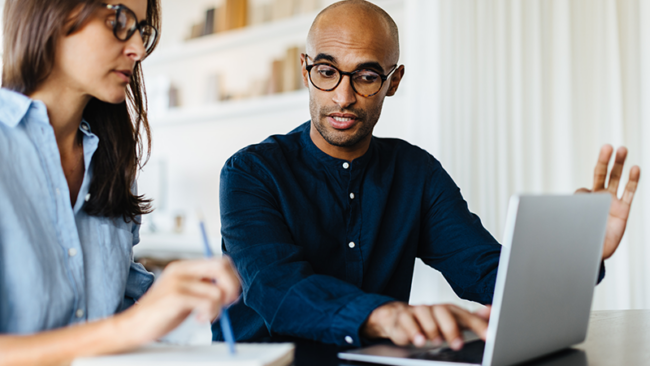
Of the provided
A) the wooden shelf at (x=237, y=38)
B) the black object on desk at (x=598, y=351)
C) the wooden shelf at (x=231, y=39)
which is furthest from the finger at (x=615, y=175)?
the wooden shelf at (x=231, y=39)

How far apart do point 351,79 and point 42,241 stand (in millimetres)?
881

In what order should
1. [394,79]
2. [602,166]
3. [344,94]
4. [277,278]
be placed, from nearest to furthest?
1. [277,278]
2. [602,166]
3. [344,94]
4. [394,79]

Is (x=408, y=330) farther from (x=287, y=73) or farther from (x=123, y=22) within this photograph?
(x=287, y=73)

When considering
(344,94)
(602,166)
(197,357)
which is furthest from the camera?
(344,94)

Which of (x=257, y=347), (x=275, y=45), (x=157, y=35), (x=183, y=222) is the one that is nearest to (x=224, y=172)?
(x=157, y=35)

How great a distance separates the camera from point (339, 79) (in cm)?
145

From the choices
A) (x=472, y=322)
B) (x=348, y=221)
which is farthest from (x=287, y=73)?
(x=472, y=322)

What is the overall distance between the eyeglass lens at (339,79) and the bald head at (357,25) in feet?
0.28

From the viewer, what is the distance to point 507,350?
72 cm

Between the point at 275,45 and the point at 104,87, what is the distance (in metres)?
2.86

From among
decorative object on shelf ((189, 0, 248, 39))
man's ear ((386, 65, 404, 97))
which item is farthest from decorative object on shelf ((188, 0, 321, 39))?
man's ear ((386, 65, 404, 97))


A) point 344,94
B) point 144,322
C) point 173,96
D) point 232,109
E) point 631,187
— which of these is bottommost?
point 144,322

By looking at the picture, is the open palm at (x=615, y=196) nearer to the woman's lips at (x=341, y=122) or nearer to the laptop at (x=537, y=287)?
the laptop at (x=537, y=287)

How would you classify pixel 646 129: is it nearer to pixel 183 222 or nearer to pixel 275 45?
pixel 275 45
